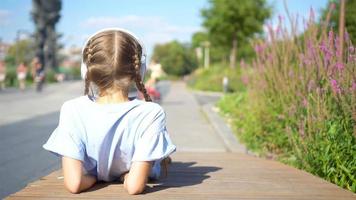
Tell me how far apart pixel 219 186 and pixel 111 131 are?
26.5 inches

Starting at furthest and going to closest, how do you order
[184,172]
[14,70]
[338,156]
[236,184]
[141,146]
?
[14,70], [338,156], [184,172], [236,184], [141,146]

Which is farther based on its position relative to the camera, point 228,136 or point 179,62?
point 179,62

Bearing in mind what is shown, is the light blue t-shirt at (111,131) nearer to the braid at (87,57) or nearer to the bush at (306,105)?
the braid at (87,57)

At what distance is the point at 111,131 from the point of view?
8.20 ft

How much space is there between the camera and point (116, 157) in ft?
8.48

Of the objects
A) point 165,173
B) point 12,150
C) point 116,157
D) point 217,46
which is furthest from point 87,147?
point 217,46

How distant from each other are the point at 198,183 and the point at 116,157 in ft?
1.66

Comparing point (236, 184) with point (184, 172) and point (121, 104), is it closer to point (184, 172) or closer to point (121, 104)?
point (184, 172)

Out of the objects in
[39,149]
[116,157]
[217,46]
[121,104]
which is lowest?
[39,149]

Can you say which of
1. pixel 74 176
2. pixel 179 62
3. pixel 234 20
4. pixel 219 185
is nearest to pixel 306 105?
pixel 219 185

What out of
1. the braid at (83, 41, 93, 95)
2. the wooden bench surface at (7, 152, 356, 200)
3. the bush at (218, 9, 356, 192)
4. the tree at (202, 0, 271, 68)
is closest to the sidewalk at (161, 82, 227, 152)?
the bush at (218, 9, 356, 192)

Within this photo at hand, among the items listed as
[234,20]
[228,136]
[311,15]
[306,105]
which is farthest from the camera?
[234,20]

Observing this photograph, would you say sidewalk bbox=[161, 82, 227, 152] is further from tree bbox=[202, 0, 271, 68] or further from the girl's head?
tree bbox=[202, 0, 271, 68]

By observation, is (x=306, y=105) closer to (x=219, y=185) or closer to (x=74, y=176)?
(x=219, y=185)
